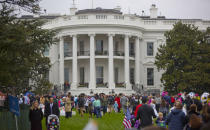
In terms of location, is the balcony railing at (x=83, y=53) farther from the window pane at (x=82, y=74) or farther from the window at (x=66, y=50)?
the window pane at (x=82, y=74)

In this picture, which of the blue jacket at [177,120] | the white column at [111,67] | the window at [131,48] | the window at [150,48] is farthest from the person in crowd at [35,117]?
the window at [150,48]

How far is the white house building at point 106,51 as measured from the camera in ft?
161

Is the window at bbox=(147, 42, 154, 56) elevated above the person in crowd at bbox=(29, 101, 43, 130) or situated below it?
above

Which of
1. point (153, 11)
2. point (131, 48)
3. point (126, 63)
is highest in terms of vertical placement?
point (153, 11)

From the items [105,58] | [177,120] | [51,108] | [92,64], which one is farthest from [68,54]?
[177,120]

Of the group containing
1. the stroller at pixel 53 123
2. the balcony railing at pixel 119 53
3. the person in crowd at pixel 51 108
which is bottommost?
the stroller at pixel 53 123

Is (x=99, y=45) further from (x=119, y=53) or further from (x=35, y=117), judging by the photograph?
(x=35, y=117)

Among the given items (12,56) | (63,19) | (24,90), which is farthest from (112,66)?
(12,56)

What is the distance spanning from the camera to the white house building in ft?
161

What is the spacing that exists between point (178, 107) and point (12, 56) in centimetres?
490

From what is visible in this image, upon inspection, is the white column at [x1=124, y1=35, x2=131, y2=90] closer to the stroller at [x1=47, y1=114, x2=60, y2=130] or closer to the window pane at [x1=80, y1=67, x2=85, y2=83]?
the window pane at [x1=80, y1=67, x2=85, y2=83]

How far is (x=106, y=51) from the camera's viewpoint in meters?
51.4

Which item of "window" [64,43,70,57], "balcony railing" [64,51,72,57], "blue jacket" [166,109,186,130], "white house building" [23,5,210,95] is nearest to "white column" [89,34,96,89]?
"white house building" [23,5,210,95]

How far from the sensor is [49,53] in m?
55.3
